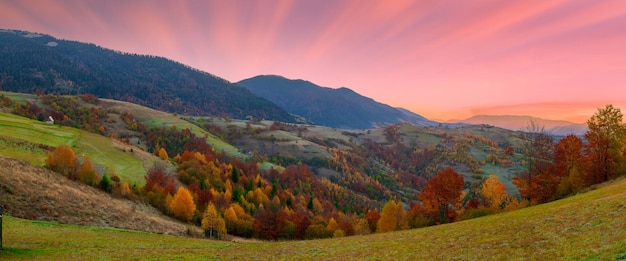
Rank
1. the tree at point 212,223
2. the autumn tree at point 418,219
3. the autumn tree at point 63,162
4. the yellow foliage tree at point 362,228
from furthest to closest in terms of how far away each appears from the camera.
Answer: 1. the yellow foliage tree at point 362,228
2. the autumn tree at point 418,219
3. the tree at point 212,223
4. the autumn tree at point 63,162

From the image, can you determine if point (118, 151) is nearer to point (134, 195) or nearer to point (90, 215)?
point (134, 195)

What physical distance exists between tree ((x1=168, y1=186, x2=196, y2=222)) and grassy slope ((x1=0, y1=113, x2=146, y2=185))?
57.3ft

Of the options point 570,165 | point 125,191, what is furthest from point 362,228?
point 125,191

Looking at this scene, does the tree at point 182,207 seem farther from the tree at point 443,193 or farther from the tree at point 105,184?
the tree at point 443,193

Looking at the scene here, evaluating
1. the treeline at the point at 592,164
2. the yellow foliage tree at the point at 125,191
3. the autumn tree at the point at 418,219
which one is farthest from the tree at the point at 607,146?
the yellow foliage tree at the point at 125,191

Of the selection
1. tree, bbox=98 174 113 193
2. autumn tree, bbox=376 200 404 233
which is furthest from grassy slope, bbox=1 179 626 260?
autumn tree, bbox=376 200 404 233

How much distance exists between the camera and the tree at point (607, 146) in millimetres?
67062

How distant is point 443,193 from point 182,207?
68238mm

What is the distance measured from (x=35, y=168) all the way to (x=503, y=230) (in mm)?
81486

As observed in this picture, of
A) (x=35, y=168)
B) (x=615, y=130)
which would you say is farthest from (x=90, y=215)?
(x=615, y=130)

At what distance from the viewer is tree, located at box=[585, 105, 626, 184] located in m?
67.1

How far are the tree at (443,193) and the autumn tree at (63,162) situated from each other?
85.3 meters

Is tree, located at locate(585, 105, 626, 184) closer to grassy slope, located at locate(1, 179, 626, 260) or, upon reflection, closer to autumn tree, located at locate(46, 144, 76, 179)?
grassy slope, located at locate(1, 179, 626, 260)

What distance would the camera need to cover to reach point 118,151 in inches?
4525
